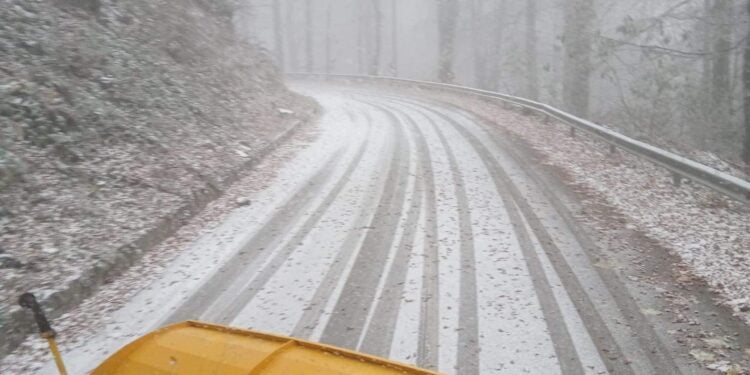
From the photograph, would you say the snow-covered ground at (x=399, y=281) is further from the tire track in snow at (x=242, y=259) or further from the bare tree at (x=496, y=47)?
the bare tree at (x=496, y=47)

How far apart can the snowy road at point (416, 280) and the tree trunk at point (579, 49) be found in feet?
32.7

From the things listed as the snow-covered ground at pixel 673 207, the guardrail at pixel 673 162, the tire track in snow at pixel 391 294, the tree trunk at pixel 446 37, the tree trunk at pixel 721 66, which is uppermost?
the tree trunk at pixel 446 37

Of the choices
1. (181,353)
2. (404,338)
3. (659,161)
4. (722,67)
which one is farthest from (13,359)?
(722,67)

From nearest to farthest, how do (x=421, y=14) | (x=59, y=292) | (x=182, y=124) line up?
(x=59, y=292)
(x=182, y=124)
(x=421, y=14)

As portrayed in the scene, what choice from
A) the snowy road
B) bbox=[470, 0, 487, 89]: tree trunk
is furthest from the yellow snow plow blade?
bbox=[470, 0, 487, 89]: tree trunk

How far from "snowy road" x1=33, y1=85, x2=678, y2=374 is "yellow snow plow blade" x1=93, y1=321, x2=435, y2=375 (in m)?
1.67

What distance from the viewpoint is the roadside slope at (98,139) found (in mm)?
6227

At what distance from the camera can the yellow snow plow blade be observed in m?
2.65

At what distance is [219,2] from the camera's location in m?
19.4

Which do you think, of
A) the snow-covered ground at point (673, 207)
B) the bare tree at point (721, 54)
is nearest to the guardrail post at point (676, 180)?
the snow-covered ground at point (673, 207)

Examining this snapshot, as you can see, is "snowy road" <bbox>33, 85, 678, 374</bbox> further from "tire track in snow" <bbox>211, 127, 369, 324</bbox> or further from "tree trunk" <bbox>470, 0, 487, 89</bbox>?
"tree trunk" <bbox>470, 0, 487, 89</bbox>

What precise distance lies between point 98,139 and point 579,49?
1579 centimetres

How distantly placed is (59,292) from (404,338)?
3.89 m

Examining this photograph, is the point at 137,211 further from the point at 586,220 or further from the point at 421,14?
the point at 421,14
